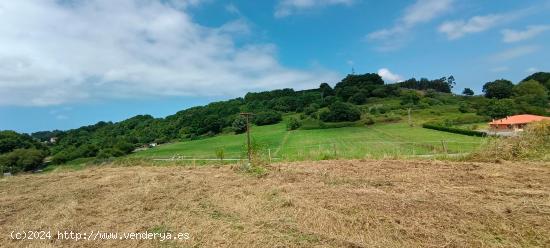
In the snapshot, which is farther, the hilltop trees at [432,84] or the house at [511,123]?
the hilltop trees at [432,84]

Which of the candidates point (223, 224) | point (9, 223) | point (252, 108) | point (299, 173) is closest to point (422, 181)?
point (299, 173)

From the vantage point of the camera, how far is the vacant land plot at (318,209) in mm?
4770

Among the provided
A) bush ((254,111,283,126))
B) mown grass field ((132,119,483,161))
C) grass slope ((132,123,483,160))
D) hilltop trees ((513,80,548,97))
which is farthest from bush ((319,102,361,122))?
hilltop trees ((513,80,548,97))

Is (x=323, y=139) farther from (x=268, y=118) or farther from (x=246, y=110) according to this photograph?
(x=246, y=110)

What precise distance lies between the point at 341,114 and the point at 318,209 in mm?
58876

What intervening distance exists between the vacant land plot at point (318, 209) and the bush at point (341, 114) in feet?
176

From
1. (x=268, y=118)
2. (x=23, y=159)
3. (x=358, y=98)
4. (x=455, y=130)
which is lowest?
(x=455, y=130)

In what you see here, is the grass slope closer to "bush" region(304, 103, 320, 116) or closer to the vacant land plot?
"bush" region(304, 103, 320, 116)

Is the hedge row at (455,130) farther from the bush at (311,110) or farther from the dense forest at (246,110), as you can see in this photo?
the bush at (311,110)

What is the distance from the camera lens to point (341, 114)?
6375 centimetres

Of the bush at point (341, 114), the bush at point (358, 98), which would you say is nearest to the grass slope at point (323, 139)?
the bush at point (341, 114)

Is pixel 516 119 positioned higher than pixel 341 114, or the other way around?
pixel 341 114

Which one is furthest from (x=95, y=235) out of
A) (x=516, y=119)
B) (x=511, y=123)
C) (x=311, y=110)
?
(x=311, y=110)

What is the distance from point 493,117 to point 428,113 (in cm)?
1057
